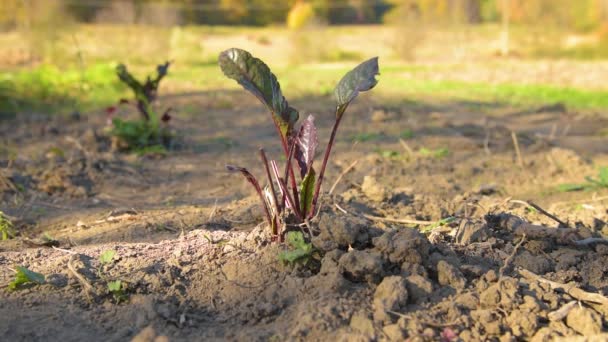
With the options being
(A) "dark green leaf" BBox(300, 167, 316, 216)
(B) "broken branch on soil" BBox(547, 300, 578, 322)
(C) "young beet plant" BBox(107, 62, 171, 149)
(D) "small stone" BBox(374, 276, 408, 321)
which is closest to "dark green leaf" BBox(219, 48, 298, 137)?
(A) "dark green leaf" BBox(300, 167, 316, 216)

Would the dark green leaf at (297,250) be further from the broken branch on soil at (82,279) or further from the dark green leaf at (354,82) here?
the broken branch on soil at (82,279)

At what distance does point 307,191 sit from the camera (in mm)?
2574

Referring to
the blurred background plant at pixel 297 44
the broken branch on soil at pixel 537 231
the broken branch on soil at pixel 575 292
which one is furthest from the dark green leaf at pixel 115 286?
the blurred background plant at pixel 297 44

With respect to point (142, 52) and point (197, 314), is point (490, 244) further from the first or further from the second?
point (142, 52)

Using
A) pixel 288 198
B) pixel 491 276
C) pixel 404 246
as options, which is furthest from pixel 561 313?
pixel 288 198

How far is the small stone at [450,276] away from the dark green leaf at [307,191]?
0.56 meters

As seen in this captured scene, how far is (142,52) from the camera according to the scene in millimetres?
19141

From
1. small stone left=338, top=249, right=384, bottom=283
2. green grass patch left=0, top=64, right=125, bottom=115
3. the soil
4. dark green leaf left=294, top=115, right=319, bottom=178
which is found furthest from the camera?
green grass patch left=0, top=64, right=125, bottom=115

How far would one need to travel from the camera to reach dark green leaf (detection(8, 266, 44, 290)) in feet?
7.99

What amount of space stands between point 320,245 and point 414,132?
4456 millimetres

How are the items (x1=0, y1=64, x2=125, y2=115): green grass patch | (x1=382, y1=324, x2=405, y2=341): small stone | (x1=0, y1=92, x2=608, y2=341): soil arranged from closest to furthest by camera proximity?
(x1=382, y1=324, x2=405, y2=341): small stone
(x1=0, y1=92, x2=608, y2=341): soil
(x1=0, y1=64, x2=125, y2=115): green grass patch

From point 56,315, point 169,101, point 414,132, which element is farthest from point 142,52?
point 56,315

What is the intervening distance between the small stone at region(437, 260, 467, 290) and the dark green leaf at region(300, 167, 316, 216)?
563mm

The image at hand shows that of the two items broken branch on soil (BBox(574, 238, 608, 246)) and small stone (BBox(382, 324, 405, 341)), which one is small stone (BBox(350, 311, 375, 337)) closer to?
small stone (BBox(382, 324, 405, 341))
